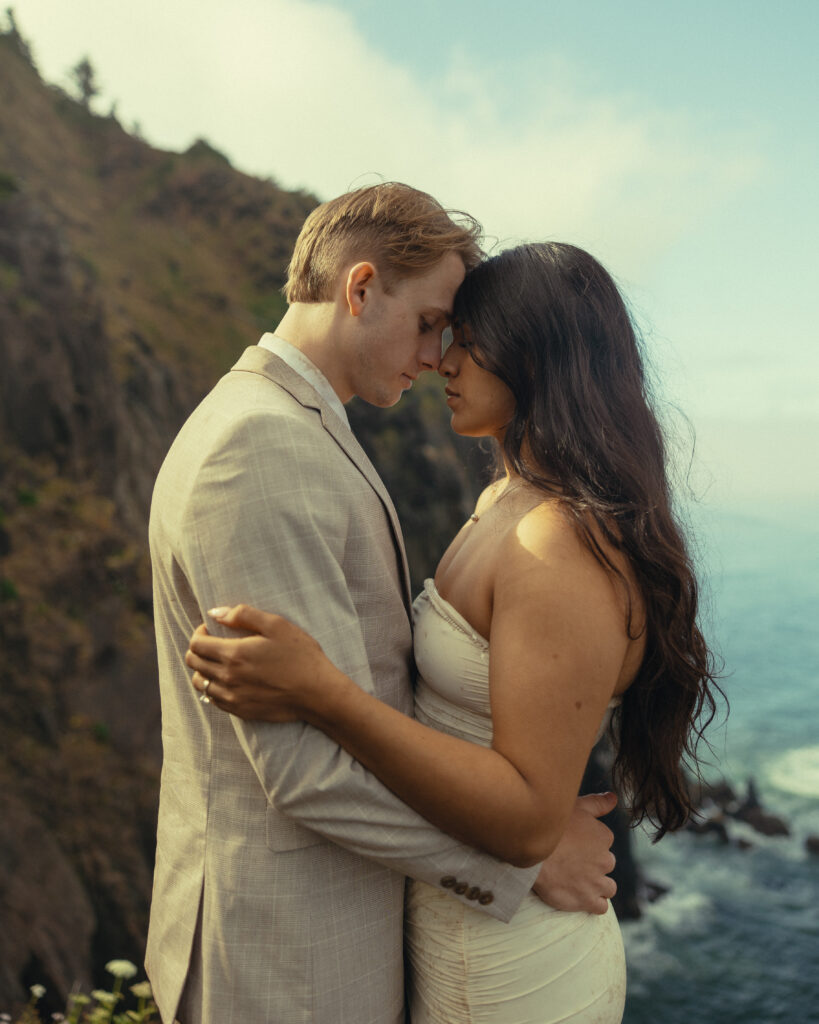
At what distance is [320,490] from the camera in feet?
6.40

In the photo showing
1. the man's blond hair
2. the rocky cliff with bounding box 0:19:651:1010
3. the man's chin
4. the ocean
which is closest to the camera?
the man's blond hair

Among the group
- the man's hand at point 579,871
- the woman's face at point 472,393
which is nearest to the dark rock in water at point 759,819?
the man's hand at point 579,871

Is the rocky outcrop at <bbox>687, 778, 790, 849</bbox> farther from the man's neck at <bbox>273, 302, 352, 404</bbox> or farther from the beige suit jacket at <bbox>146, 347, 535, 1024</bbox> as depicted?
the man's neck at <bbox>273, 302, 352, 404</bbox>

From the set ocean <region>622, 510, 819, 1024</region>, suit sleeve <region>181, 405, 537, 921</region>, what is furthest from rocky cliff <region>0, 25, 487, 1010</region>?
ocean <region>622, 510, 819, 1024</region>

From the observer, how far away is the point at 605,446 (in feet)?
7.80

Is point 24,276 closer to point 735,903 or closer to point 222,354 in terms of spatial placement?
point 222,354

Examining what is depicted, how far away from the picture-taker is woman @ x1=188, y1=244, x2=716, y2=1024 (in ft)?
6.19

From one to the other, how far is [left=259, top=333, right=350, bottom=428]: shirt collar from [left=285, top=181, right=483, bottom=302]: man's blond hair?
0.23m

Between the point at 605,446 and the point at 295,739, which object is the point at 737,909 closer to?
the point at 605,446

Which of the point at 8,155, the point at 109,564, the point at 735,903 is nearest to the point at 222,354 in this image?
the point at 8,155

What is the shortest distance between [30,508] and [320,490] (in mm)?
12215

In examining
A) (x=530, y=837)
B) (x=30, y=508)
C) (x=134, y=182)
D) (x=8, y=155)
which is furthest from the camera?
(x=134, y=182)

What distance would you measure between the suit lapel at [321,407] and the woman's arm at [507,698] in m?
0.38

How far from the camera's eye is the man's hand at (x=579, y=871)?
230cm
